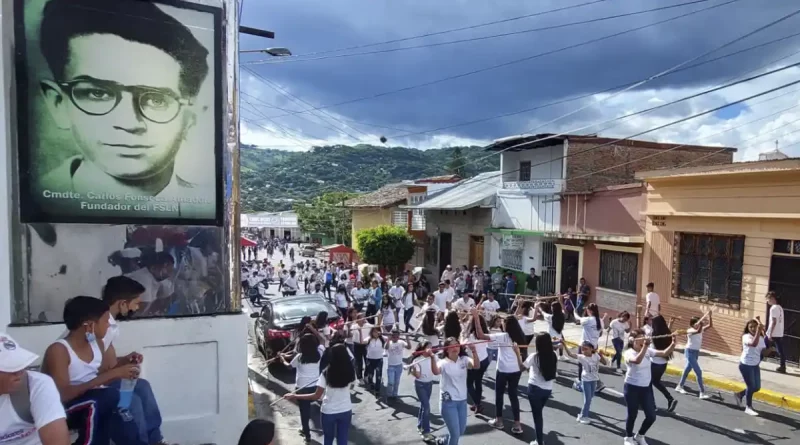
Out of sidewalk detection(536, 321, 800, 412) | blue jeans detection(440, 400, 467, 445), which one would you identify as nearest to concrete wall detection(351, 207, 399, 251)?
sidewalk detection(536, 321, 800, 412)

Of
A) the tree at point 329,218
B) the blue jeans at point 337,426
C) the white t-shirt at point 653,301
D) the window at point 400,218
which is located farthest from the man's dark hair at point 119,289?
the tree at point 329,218

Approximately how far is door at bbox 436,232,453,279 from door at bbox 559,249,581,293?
26.6 ft

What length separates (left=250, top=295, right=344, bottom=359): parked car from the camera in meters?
10.6

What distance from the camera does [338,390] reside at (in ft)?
18.4

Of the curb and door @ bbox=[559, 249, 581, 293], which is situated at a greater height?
door @ bbox=[559, 249, 581, 293]

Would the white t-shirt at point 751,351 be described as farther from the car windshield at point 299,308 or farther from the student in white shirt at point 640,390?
the car windshield at point 299,308

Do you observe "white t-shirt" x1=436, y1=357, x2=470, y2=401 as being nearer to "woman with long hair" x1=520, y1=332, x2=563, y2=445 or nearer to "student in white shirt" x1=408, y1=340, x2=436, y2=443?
"student in white shirt" x1=408, y1=340, x2=436, y2=443

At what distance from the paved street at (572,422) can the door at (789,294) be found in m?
3.22

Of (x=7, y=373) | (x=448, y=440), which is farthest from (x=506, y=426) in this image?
(x=7, y=373)

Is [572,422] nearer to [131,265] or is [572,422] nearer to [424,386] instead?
[424,386]

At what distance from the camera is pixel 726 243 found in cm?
1223

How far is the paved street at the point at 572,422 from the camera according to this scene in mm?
7090

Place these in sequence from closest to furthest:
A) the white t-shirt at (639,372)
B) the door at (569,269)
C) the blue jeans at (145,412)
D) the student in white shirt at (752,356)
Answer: the blue jeans at (145,412) < the white t-shirt at (639,372) < the student in white shirt at (752,356) < the door at (569,269)

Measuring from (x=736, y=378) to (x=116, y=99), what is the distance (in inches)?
440
